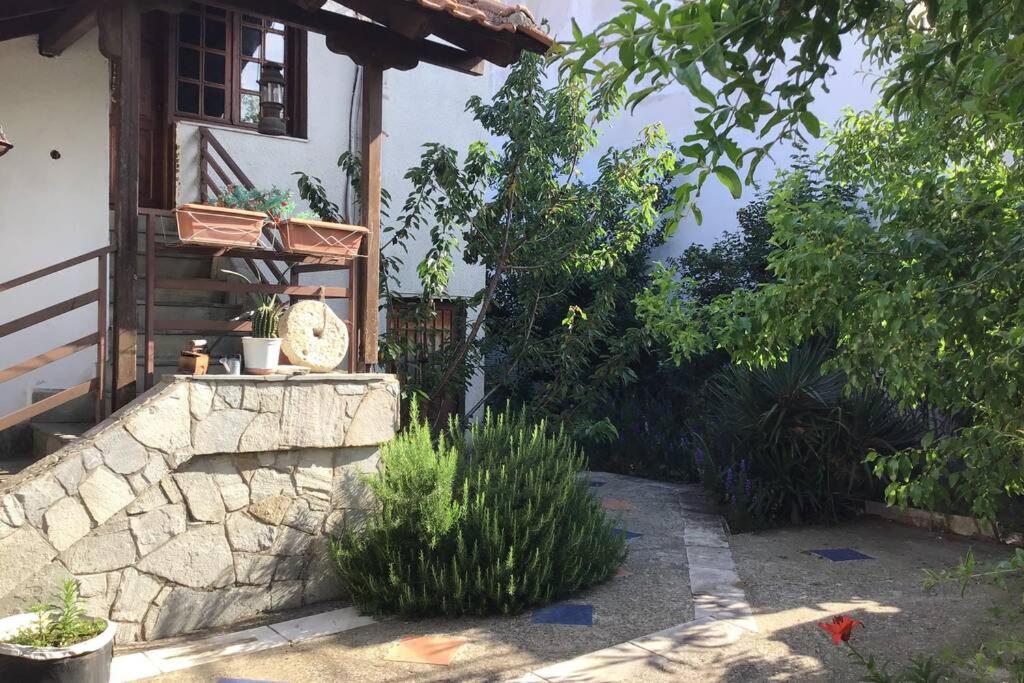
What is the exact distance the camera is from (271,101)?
6.55 meters

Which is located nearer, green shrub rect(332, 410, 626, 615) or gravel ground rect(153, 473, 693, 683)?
gravel ground rect(153, 473, 693, 683)

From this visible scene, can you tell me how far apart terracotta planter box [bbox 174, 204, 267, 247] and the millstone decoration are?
531 mm

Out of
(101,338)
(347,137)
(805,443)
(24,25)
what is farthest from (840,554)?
(24,25)

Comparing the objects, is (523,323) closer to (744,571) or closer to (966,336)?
(744,571)

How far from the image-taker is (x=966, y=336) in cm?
315

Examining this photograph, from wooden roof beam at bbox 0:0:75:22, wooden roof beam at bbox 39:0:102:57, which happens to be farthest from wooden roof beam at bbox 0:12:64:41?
wooden roof beam at bbox 0:0:75:22

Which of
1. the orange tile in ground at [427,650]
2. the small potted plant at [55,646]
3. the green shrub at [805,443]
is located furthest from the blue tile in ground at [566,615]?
the green shrub at [805,443]

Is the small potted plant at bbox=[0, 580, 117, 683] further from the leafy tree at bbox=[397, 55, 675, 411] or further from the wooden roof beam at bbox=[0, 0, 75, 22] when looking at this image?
the wooden roof beam at bbox=[0, 0, 75, 22]

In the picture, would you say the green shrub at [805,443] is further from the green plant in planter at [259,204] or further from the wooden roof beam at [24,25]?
the wooden roof beam at [24,25]

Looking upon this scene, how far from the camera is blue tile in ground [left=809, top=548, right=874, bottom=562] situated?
6.23 m

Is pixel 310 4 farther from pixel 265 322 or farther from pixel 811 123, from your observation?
pixel 811 123

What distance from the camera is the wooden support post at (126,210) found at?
4.93 m

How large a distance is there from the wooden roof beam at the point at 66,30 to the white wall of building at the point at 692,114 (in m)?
4.33

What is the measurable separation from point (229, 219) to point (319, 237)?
0.58 m
